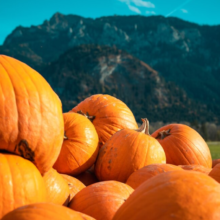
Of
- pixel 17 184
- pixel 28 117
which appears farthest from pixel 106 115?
pixel 17 184

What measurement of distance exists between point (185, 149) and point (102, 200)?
1.86m

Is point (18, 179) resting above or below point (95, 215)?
above

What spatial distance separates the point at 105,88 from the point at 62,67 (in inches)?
790

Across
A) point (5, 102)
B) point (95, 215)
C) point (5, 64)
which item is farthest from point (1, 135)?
point (95, 215)

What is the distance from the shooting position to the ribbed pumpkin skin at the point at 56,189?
2365mm

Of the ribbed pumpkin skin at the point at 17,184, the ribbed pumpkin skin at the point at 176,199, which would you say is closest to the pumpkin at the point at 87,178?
the ribbed pumpkin skin at the point at 17,184

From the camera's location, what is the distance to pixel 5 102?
1.87 metres

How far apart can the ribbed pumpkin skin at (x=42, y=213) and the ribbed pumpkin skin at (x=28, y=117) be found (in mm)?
552

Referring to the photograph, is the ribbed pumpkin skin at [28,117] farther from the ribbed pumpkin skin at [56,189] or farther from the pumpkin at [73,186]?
the pumpkin at [73,186]

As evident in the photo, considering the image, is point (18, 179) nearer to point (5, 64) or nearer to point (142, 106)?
point (5, 64)

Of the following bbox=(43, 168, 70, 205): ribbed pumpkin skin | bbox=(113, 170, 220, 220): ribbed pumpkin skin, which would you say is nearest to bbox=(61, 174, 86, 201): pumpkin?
bbox=(43, 168, 70, 205): ribbed pumpkin skin

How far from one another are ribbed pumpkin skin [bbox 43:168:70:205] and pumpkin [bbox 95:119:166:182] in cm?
64

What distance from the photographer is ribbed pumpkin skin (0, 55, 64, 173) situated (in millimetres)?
1864

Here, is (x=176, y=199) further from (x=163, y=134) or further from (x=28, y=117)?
(x=163, y=134)
